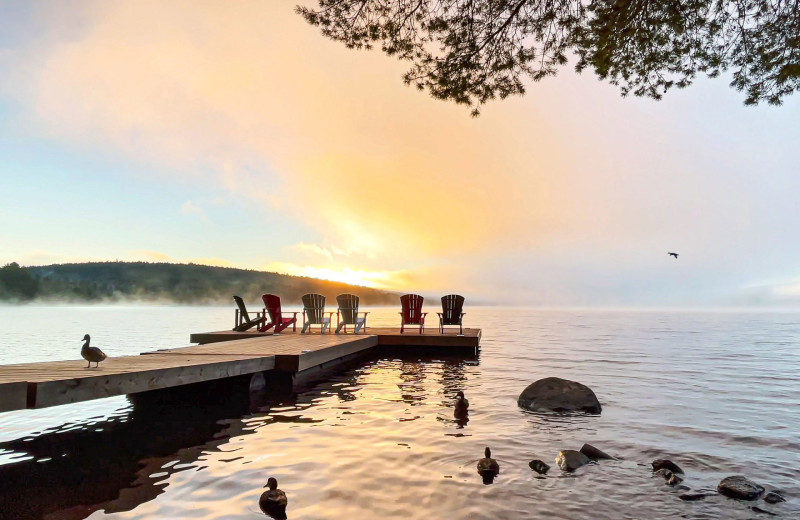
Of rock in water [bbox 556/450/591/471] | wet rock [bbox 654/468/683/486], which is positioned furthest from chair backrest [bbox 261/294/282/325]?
wet rock [bbox 654/468/683/486]

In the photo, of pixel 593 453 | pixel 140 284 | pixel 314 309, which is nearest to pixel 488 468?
pixel 593 453

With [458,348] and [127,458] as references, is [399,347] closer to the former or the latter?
[458,348]

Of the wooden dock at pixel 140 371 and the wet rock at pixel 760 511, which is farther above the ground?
the wooden dock at pixel 140 371

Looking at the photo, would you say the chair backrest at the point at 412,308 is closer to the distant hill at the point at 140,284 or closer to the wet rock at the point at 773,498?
the wet rock at the point at 773,498

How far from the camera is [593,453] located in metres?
6.27

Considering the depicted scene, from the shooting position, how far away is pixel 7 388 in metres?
5.22

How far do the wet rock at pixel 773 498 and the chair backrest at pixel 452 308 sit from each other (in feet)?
37.5

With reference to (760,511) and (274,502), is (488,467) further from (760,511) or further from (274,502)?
(760,511)

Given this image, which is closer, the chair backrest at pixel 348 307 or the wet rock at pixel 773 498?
the wet rock at pixel 773 498

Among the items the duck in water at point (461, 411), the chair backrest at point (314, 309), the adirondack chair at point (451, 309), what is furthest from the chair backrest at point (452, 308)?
the duck in water at point (461, 411)

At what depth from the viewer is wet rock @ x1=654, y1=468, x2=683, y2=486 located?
→ 543 centimetres

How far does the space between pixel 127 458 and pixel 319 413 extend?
3162 mm

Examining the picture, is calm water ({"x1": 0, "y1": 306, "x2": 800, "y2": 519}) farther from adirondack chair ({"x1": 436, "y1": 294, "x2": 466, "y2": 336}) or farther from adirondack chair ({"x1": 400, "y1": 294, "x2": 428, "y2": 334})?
adirondack chair ({"x1": 400, "y1": 294, "x2": 428, "y2": 334})

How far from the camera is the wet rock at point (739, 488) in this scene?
5.09m
